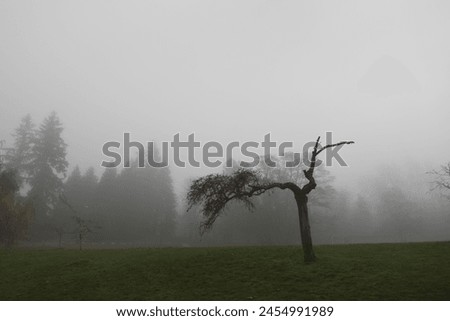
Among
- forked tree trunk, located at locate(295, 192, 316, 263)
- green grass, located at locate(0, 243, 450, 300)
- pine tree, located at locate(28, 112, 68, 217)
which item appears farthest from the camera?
pine tree, located at locate(28, 112, 68, 217)

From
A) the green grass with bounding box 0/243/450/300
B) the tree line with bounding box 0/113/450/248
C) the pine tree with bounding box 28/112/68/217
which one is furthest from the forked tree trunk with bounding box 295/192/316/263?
the pine tree with bounding box 28/112/68/217

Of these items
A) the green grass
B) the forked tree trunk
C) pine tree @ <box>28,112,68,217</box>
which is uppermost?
pine tree @ <box>28,112,68,217</box>

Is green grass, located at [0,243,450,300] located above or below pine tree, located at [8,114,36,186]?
below

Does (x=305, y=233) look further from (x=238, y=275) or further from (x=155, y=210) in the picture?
(x=155, y=210)

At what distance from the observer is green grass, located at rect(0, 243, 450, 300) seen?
13.6m

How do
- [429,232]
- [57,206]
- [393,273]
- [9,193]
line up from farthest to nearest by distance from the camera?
1. [429,232]
2. [57,206]
3. [9,193]
4. [393,273]

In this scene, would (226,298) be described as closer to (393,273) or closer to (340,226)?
(393,273)

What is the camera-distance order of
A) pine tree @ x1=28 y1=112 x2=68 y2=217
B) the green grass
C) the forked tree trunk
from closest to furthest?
the green grass
the forked tree trunk
pine tree @ x1=28 y1=112 x2=68 y2=217

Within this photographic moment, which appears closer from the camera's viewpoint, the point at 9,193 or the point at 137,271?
the point at 137,271

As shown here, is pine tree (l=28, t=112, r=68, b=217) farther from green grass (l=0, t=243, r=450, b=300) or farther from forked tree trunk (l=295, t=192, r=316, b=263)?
forked tree trunk (l=295, t=192, r=316, b=263)

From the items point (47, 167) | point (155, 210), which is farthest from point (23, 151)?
point (155, 210)
